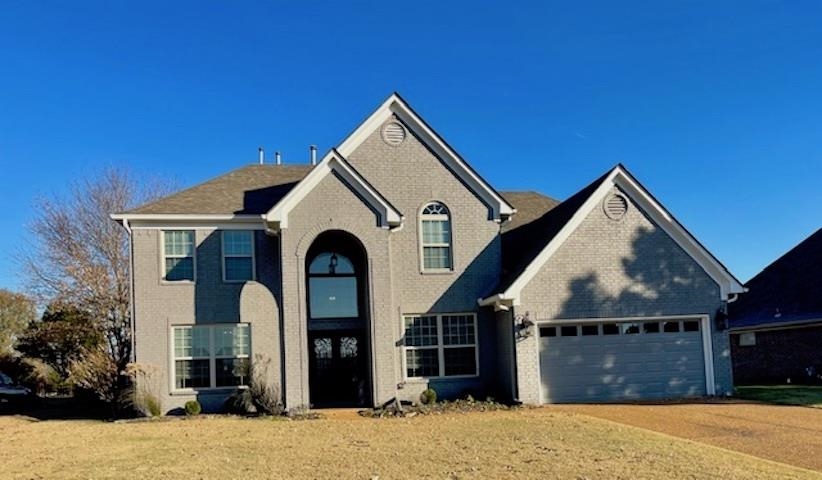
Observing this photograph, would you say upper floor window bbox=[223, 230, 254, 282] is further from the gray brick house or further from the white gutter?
the white gutter

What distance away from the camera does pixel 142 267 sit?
19.3 m

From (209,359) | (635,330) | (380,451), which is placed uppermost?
(635,330)

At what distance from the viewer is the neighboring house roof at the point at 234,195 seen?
19703mm

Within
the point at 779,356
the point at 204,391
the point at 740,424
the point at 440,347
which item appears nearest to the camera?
the point at 740,424

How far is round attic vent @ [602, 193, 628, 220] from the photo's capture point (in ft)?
64.1

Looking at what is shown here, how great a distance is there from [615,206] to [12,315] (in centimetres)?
3408

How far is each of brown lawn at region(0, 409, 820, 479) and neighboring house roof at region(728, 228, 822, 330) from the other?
12.9m

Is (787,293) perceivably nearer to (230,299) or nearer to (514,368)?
(514,368)

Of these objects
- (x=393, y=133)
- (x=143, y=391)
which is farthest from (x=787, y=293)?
(x=143, y=391)

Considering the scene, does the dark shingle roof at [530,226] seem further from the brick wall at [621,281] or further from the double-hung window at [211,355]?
the double-hung window at [211,355]

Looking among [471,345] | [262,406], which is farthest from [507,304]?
[262,406]

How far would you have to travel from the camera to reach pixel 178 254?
64.6 ft

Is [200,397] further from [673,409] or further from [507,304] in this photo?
[673,409]

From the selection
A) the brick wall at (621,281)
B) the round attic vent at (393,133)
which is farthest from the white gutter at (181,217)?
the brick wall at (621,281)
